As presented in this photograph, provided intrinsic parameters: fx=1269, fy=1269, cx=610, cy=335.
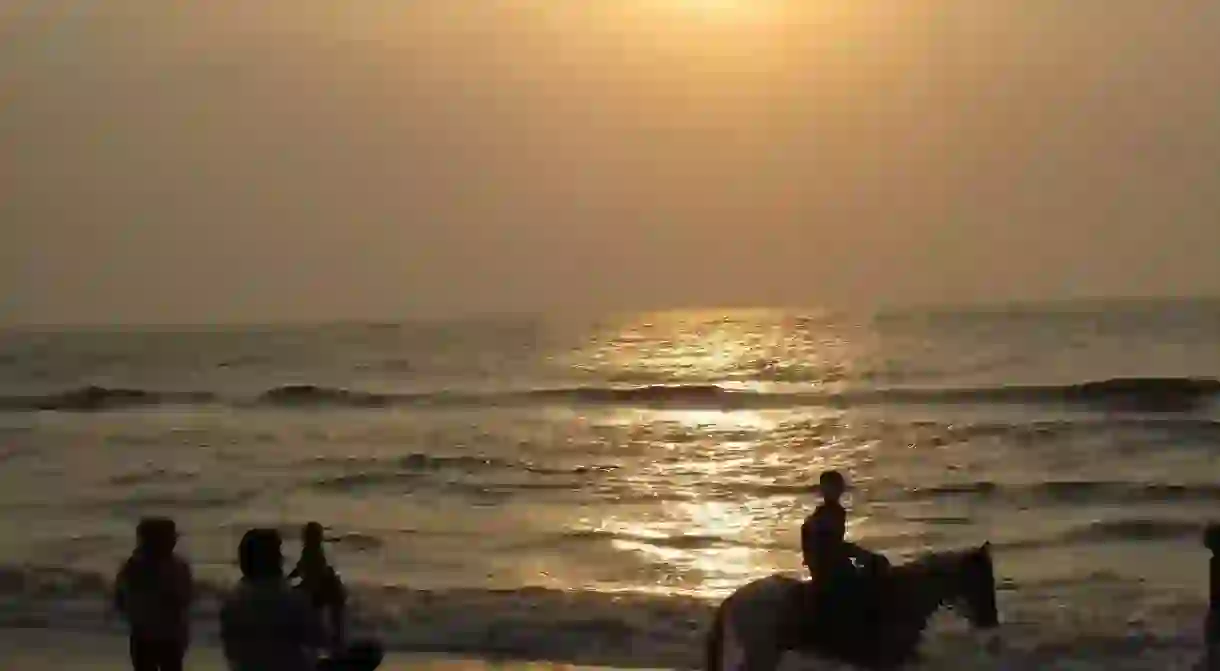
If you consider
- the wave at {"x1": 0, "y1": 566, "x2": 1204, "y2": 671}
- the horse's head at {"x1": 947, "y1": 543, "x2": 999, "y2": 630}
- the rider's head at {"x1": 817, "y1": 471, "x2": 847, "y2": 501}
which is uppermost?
the rider's head at {"x1": 817, "y1": 471, "x2": 847, "y2": 501}

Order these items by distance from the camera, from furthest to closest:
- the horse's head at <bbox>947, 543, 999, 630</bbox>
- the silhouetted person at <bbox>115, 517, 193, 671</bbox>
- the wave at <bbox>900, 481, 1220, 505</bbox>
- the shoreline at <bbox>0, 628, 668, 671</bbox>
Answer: the wave at <bbox>900, 481, 1220, 505</bbox> < the shoreline at <bbox>0, 628, 668, 671</bbox> < the horse's head at <bbox>947, 543, 999, 630</bbox> < the silhouetted person at <bbox>115, 517, 193, 671</bbox>

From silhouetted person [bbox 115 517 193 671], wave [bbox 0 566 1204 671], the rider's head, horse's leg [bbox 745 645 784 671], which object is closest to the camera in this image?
silhouetted person [bbox 115 517 193 671]

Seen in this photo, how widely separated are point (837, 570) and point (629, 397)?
14.3 meters

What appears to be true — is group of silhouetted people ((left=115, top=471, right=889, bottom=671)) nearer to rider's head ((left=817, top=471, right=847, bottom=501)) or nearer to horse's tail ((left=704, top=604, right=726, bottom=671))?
rider's head ((left=817, top=471, right=847, bottom=501))

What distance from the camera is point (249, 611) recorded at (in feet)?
10.8

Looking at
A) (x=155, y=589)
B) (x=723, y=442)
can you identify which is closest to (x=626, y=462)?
(x=723, y=442)

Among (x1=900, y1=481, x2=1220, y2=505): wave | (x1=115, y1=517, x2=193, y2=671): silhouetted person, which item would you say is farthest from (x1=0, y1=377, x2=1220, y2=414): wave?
(x1=115, y1=517, x2=193, y2=671): silhouetted person

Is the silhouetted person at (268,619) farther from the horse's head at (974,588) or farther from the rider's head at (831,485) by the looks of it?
the horse's head at (974,588)

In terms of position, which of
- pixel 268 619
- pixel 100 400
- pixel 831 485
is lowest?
pixel 268 619

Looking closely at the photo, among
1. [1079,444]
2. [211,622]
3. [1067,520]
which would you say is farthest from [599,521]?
[1079,444]

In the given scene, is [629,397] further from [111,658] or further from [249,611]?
[249,611]

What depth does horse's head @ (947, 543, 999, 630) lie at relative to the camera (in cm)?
458

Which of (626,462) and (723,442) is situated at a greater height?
(723,442)

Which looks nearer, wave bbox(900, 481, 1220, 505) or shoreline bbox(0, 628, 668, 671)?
shoreline bbox(0, 628, 668, 671)
